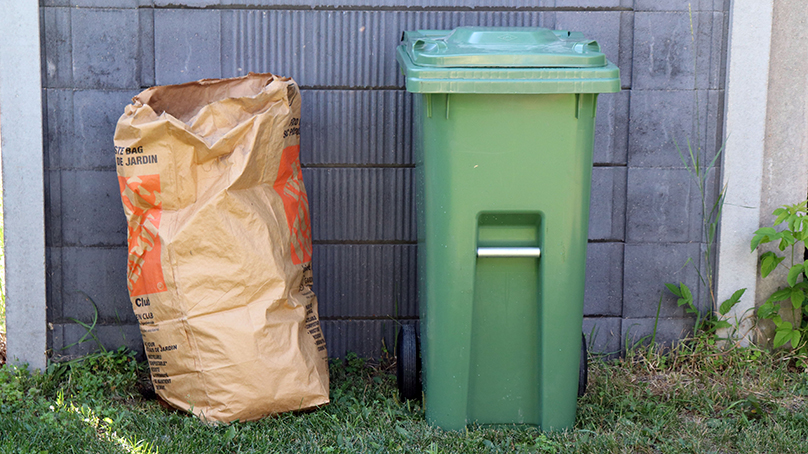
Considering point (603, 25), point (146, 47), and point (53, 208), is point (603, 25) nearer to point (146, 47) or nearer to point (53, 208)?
point (146, 47)

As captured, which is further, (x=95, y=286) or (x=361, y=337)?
(x=361, y=337)

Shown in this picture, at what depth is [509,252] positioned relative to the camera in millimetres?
2332

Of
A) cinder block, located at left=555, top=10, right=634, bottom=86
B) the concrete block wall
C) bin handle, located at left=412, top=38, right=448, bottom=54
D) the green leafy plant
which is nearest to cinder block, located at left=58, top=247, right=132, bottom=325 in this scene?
the concrete block wall

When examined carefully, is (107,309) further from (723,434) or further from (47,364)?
(723,434)

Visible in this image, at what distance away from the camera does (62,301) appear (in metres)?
3.02

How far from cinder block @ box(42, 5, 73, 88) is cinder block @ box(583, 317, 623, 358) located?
2515 millimetres

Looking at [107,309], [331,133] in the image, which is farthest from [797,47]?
[107,309]

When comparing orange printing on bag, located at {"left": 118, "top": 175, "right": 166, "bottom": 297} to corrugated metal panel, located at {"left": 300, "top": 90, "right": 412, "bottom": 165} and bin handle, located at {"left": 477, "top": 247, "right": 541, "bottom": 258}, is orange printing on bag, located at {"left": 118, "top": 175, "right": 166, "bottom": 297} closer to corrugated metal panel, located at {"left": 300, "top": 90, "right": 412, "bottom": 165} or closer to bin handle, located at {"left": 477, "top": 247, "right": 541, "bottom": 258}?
corrugated metal panel, located at {"left": 300, "top": 90, "right": 412, "bottom": 165}

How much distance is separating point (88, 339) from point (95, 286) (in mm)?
238

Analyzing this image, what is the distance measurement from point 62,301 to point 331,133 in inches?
54.8

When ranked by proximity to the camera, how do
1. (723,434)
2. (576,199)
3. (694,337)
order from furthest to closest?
(694,337) < (723,434) < (576,199)

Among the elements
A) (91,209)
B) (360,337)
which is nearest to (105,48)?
(91,209)

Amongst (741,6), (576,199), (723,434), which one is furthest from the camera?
(741,6)

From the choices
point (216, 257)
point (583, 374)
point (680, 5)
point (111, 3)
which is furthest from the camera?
point (680, 5)
